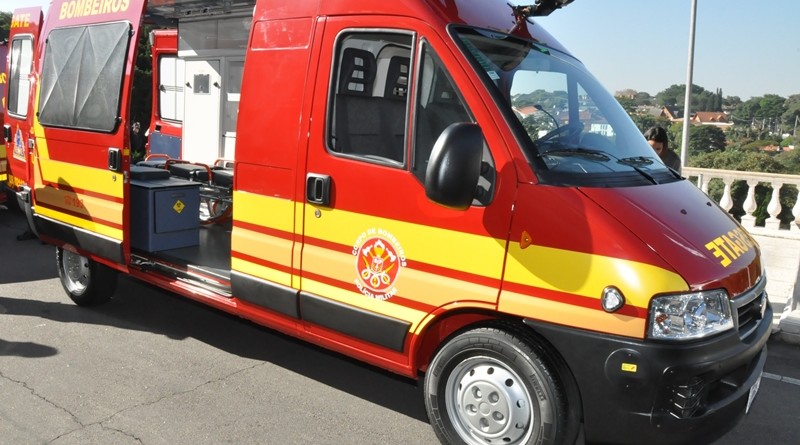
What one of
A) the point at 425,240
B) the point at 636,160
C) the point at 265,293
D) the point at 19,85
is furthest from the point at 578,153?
the point at 19,85

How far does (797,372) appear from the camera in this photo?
4934 mm

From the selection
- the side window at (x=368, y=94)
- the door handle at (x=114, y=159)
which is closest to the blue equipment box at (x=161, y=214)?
the door handle at (x=114, y=159)

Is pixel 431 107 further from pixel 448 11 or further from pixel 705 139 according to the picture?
pixel 705 139

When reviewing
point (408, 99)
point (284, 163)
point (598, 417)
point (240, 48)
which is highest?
point (240, 48)

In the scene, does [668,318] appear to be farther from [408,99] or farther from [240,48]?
[240,48]

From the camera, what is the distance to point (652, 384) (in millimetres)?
2760

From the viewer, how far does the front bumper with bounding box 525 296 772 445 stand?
2754mm

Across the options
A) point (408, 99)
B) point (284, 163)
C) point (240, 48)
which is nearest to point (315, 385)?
point (284, 163)

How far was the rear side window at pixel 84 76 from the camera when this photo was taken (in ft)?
16.3

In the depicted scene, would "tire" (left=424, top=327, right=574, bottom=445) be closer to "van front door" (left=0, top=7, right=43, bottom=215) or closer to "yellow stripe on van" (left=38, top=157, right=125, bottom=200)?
"yellow stripe on van" (left=38, top=157, right=125, bottom=200)

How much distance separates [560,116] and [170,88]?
29.3 ft

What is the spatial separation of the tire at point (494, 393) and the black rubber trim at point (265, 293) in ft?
3.18

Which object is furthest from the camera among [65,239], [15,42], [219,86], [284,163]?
[219,86]

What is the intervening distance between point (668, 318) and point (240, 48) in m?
7.53
